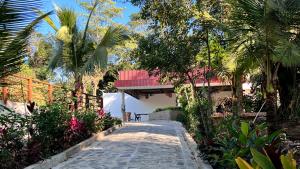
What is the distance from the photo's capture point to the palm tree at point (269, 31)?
6730mm

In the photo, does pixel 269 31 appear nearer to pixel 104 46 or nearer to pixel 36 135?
pixel 36 135

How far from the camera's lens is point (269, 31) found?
23.3ft

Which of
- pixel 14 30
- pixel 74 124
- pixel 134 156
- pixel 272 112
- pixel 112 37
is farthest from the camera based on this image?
pixel 112 37

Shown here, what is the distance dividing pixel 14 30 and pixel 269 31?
15.1 feet

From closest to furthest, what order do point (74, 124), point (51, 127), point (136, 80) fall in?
point (51, 127) < point (74, 124) < point (136, 80)

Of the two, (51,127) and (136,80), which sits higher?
(136,80)

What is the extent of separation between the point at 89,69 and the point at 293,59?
26.5 feet

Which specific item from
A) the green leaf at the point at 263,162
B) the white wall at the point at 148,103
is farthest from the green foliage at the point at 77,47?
the white wall at the point at 148,103

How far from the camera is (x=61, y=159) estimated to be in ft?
30.8

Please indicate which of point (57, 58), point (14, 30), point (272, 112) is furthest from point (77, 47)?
point (14, 30)

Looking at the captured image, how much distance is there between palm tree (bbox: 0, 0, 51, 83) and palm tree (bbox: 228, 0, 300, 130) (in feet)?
12.7

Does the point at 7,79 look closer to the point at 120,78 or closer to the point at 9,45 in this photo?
the point at 9,45

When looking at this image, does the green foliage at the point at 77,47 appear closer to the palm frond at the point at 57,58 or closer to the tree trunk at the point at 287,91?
the palm frond at the point at 57,58

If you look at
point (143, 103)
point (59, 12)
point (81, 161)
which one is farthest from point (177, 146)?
point (143, 103)
